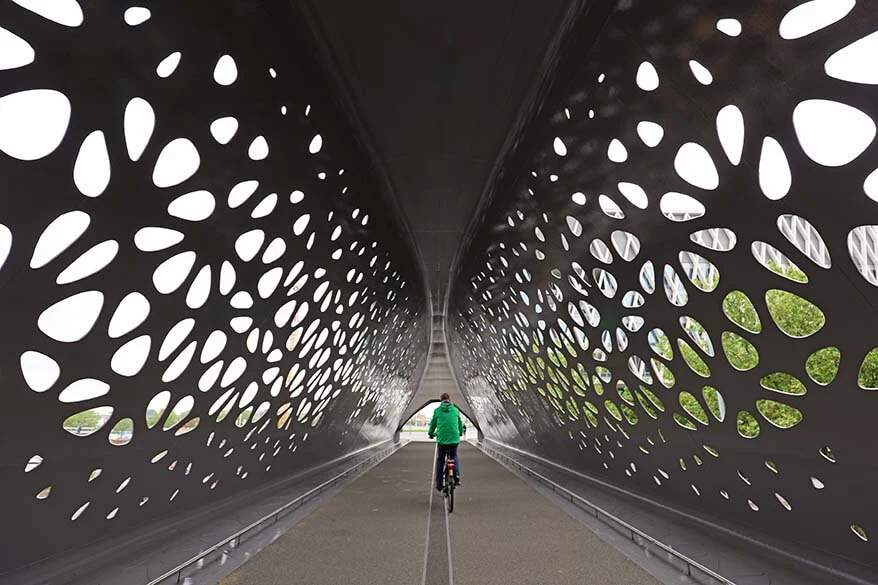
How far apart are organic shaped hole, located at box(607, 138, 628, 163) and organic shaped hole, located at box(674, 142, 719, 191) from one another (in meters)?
0.68

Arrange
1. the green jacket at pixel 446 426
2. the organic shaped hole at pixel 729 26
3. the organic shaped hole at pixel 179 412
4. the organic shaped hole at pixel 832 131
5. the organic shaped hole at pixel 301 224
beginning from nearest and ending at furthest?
the organic shaped hole at pixel 832 131
the organic shaped hole at pixel 729 26
the organic shaped hole at pixel 179 412
the organic shaped hole at pixel 301 224
the green jacket at pixel 446 426

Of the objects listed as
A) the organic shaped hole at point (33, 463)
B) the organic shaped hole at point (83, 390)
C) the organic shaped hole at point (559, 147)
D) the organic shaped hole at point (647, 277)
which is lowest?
the organic shaped hole at point (33, 463)

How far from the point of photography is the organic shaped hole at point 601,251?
7164 millimetres

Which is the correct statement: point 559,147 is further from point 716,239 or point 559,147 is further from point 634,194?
point 716,239

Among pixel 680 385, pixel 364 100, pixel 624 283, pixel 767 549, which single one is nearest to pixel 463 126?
pixel 364 100

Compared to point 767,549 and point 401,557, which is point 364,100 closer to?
point 401,557

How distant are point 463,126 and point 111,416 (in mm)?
6604

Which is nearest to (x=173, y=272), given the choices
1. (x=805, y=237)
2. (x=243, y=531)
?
Answer: (x=243, y=531)

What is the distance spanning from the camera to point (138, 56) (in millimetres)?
3908

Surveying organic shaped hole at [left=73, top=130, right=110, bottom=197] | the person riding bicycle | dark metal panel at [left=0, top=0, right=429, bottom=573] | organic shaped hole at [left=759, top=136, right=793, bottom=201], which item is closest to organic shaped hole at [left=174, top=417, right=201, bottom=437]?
dark metal panel at [left=0, top=0, right=429, bottom=573]

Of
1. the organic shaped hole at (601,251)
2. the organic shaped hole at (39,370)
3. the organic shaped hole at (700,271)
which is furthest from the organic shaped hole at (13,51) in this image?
the organic shaped hole at (601,251)

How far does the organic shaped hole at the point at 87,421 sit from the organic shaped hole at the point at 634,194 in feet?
18.7

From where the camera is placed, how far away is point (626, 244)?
6.64m

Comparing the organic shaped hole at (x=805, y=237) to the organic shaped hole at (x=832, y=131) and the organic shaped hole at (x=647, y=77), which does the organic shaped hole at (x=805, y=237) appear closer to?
the organic shaped hole at (x=832, y=131)
